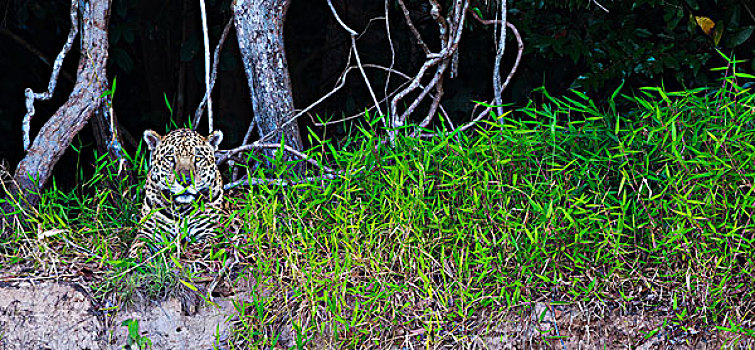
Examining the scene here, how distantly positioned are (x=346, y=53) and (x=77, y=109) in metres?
2.08

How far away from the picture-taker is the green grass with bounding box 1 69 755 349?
3768 millimetres

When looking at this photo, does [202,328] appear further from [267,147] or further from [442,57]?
[442,57]

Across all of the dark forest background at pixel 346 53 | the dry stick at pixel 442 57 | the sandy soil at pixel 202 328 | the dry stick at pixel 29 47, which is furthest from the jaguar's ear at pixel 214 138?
the dry stick at pixel 29 47

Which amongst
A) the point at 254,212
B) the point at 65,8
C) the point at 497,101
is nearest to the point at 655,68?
the point at 497,101

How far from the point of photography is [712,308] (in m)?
3.71

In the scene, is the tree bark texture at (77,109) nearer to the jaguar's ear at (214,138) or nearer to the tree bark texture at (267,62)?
the tree bark texture at (267,62)

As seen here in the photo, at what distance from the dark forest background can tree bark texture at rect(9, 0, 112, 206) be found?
0.13m

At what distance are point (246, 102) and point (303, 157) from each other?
6.31ft

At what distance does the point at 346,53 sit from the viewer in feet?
20.5

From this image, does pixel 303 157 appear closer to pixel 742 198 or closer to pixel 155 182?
pixel 155 182

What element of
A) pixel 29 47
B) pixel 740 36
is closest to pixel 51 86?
pixel 29 47

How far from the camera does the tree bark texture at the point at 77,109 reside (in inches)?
183

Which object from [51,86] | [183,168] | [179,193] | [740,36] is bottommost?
[740,36]

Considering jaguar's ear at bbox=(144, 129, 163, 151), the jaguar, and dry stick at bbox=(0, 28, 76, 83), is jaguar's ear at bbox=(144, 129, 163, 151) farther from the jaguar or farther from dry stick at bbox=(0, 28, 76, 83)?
dry stick at bbox=(0, 28, 76, 83)
